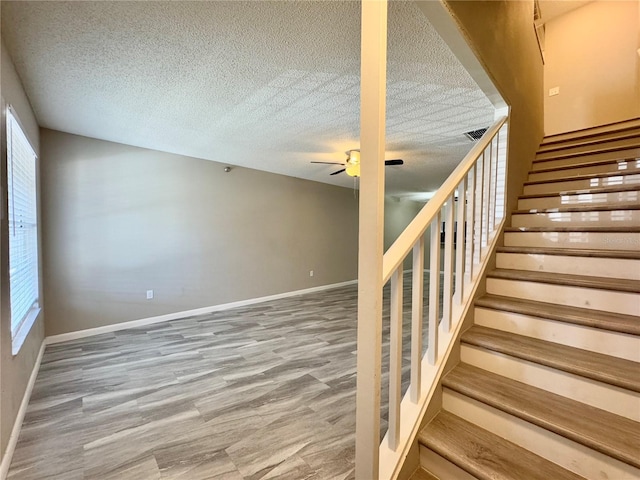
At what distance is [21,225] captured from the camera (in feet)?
7.84

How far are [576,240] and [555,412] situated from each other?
1.32 m

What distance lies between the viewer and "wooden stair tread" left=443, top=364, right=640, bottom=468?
102 cm

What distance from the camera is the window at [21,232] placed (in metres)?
2.08

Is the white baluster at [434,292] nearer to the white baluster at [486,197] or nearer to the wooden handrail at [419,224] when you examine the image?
the wooden handrail at [419,224]

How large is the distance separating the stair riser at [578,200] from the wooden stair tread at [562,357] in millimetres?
1381

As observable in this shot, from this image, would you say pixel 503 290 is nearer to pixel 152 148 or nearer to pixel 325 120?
pixel 325 120

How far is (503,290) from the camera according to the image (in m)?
1.89

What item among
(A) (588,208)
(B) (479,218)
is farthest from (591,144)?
(B) (479,218)

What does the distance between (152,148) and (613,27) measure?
666cm

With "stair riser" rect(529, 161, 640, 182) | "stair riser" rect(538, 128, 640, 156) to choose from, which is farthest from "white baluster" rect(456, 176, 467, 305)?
"stair riser" rect(538, 128, 640, 156)

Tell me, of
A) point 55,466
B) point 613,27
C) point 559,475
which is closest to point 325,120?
point 559,475

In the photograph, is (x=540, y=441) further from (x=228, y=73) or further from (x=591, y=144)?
(x=591, y=144)

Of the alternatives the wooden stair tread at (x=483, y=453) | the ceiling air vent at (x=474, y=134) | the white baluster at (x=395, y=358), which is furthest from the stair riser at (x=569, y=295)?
the ceiling air vent at (x=474, y=134)

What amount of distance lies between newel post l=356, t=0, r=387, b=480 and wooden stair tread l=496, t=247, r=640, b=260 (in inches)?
60.4
